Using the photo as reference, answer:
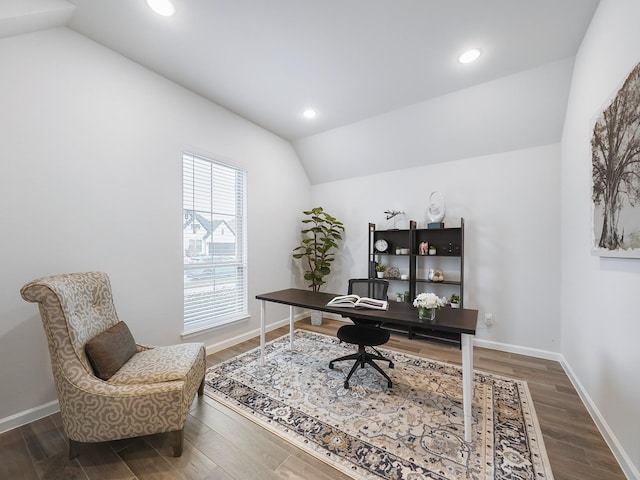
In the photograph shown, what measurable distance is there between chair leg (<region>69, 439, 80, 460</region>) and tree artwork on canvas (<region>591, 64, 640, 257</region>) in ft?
11.2

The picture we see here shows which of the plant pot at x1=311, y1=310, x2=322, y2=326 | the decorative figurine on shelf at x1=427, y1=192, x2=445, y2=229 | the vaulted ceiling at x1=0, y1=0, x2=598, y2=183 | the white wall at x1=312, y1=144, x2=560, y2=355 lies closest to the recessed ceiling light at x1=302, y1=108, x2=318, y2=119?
the vaulted ceiling at x1=0, y1=0, x2=598, y2=183

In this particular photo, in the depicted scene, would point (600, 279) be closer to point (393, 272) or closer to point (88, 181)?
point (393, 272)

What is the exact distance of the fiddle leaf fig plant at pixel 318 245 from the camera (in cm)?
422

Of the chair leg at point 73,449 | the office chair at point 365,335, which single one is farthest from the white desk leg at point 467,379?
the chair leg at point 73,449

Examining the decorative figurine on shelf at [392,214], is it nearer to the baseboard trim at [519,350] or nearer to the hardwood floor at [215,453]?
the baseboard trim at [519,350]

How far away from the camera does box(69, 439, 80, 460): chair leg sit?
5.17 feet

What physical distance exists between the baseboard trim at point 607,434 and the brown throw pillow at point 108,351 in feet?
10.1

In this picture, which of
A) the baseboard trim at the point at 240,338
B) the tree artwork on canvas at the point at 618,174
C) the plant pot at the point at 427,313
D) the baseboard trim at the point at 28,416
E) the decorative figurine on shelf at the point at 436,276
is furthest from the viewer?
the decorative figurine on shelf at the point at 436,276

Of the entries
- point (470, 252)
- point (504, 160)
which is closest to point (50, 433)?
point (470, 252)

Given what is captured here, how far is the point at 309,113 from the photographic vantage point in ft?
11.2

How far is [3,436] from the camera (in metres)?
1.76

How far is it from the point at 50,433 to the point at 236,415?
1.26 metres

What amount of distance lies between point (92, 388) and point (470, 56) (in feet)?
12.4

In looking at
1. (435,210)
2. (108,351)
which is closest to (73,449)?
(108,351)
